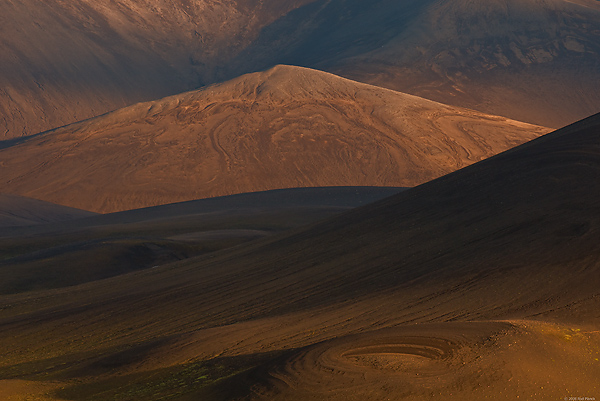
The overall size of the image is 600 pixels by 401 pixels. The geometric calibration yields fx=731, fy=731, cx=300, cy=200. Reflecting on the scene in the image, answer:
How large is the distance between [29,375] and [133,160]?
57.5m

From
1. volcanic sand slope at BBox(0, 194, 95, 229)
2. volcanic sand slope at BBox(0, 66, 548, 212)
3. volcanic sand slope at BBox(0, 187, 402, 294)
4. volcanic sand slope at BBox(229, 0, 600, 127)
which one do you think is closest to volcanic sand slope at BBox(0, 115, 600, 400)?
volcanic sand slope at BBox(0, 187, 402, 294)

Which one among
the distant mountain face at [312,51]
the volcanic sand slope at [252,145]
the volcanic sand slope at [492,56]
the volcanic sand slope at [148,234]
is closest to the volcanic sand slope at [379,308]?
the volcanic sand slope at [148,234]

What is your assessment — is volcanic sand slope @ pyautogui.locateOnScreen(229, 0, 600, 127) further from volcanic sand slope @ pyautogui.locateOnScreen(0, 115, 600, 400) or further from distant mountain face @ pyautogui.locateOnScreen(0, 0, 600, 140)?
volcanic sand slope @ pyautogui.locateOnScreen(0, 115, 600, 400)

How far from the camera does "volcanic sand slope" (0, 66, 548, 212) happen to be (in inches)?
2763

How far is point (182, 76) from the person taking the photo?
13162 centimetres

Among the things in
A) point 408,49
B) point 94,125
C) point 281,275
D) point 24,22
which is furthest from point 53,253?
point 24,22

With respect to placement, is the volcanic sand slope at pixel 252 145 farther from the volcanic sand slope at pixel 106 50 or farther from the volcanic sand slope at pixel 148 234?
the volcanic sand slope at pixel 106 50

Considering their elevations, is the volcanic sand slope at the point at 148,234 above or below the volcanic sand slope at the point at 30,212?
below

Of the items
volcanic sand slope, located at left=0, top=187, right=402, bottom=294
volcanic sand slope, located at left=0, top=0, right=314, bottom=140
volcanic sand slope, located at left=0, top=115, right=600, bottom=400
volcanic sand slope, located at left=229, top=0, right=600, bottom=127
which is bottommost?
volcanic sand slope, located at left=0, top=115, right=600, bottom=400

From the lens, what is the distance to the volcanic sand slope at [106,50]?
109m

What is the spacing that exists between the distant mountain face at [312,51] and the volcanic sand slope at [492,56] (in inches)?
7.0

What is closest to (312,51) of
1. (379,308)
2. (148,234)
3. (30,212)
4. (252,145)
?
(252,145)

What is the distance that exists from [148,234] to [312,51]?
93.8 meters

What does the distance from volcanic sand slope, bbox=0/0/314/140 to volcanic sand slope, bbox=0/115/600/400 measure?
84953 millimetres
